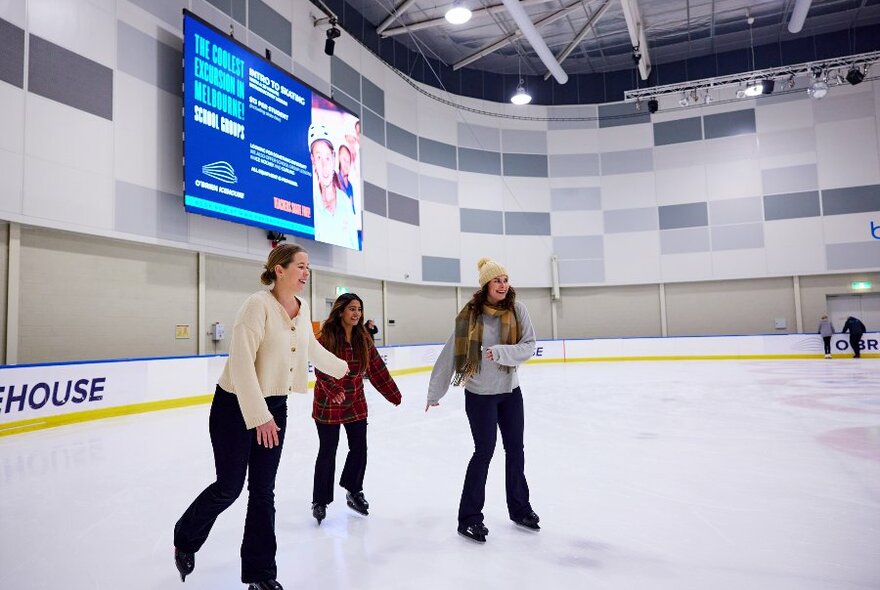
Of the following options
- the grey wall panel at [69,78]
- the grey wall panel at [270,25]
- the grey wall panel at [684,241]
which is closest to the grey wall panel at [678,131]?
the grey wall panel at [684,241]

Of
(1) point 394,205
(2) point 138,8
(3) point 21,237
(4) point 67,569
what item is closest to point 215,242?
(3) point 21,237

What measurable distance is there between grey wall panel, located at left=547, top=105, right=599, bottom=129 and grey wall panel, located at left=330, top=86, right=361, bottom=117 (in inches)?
323

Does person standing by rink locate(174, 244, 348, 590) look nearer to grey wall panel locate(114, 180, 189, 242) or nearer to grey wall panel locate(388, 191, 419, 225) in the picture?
grey wall panel locate(114, 180, 189, 242)

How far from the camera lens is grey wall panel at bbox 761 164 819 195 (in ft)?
56.9

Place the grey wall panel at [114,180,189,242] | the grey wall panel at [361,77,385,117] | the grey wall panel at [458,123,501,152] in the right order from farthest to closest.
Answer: the grey wall panel at [458,123,501,152], the grey wall panel at [361,77,385,117], the grey wall panel at [114,180,189,242]

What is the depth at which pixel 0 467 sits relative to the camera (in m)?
4.66

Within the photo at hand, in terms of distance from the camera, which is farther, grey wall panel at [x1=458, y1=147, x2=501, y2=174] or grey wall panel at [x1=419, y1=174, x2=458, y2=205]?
grey wall panel at [x1=458, y1=147, x2=501, y2=174]

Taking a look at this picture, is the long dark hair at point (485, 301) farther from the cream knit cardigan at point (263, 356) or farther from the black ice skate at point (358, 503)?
the black ice skate at point (358, 503)

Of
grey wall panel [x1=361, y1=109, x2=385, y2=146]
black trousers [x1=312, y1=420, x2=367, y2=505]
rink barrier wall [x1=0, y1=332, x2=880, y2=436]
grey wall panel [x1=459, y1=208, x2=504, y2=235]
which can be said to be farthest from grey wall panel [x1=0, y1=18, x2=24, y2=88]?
grey wall panel [x1=459, y1=208, x2=504, y2=235]

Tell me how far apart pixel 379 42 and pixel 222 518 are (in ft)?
50.5

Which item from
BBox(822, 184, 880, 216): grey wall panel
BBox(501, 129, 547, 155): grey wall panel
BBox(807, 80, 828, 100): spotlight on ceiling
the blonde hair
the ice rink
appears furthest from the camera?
BBox(501, 129, 547, 155): grey wall panel

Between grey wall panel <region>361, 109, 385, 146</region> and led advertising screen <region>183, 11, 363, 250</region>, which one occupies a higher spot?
grey wall panel <region>361, 109, 385, 146</region>

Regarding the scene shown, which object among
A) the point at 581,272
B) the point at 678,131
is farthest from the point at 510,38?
the point at 581,272

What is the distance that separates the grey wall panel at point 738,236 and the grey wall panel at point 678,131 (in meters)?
3.33
